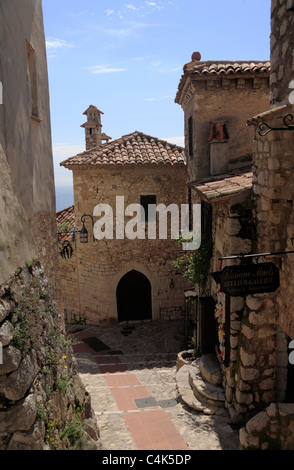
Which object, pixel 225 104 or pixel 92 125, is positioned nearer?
pixel 225 104

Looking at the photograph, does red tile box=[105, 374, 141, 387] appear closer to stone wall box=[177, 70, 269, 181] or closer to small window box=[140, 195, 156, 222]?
stone wall box=[177, 70, 269, 181]

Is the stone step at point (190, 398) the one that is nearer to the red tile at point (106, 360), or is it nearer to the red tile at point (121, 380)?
the red tile at point (121, 380)

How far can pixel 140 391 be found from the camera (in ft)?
30.5

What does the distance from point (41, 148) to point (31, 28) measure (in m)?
2.03

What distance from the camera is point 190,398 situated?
789 centimetres

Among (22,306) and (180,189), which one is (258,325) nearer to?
(22,306)

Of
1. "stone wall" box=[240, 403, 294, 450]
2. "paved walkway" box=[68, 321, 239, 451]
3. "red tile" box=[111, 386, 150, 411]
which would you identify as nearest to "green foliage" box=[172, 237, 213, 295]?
"paved walkway" box=[68, 321, 239, 451]

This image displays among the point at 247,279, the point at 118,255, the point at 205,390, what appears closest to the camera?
the point at 247,279

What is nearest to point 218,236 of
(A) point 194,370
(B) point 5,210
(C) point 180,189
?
(A) point 194,370

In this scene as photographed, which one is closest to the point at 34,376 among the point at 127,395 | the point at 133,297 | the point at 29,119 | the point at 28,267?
the point at 28,267

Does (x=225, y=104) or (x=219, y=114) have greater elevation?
(x=225, y=104)

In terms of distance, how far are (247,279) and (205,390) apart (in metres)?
3.67

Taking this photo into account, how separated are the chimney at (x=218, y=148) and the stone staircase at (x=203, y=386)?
5239 mm

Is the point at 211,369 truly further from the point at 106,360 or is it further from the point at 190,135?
the point at 190,135
